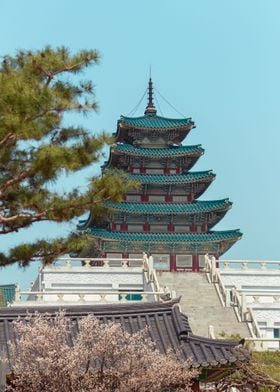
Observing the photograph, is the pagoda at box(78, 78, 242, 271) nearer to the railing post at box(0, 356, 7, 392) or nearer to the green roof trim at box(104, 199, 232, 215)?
the green roof trim at box(104, 199, 232, 215)

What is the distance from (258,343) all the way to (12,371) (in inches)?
535

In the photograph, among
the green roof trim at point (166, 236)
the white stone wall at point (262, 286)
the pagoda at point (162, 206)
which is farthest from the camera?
the pagoda at point (162, 206)

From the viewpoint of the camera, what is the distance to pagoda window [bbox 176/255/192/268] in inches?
1724

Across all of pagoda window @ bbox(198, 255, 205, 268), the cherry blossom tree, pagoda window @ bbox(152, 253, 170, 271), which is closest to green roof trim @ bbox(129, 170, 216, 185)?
pagoda window @ bbox(152, 253, 170, 271)

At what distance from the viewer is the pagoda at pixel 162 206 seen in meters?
44.0

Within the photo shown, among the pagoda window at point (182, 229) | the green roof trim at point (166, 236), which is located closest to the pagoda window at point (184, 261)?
the green roof trim at point (166, 236)

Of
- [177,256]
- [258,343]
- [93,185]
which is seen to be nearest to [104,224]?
[177,256]

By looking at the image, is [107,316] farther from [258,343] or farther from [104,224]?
[104,224]

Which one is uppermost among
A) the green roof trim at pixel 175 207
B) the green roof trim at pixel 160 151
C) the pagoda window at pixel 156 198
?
the green roof trim at pixel 160 151

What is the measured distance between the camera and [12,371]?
44.1 feet

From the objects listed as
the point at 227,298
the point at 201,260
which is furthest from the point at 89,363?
the point at 201,260

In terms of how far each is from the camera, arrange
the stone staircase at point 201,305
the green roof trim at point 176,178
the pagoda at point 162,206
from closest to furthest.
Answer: the stone staircase at point 201,305 → the pagoda at point 162,206 → the green roof trim at point 176,178

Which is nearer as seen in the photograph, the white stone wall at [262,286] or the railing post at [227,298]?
the railing post at [227,298]

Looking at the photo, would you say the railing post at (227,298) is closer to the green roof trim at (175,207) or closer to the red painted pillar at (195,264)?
the red painted pillar at (195,264)
